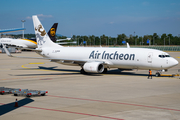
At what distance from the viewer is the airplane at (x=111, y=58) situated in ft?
103

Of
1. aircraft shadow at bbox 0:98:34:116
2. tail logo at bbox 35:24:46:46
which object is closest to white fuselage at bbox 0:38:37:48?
tail logo at bbox 35:24:46:46

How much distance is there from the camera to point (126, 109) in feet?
51.2

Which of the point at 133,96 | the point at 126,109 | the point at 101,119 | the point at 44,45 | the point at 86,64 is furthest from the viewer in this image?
the point at 44,45

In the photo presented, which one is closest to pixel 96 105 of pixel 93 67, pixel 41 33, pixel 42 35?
pixel 93 67

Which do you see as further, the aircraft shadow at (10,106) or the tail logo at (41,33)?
the tail logo at (41,33)

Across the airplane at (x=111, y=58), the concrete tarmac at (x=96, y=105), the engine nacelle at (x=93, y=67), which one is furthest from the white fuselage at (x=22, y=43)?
the concrete tarmac at (x=96, y=105)

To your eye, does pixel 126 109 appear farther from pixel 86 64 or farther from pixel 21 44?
pixel 21 44

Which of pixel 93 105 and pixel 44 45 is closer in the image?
pixel 93 105

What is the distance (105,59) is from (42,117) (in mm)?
22188

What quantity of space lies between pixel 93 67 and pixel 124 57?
4.47m

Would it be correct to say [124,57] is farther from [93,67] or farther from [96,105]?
[96,105]

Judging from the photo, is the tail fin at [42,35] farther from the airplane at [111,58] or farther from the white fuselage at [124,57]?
the white fuselage at [124,57]

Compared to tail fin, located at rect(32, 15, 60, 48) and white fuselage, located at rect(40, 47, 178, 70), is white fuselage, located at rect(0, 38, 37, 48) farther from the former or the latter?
white fuselage, located at rect(40, 47, 178, 70)

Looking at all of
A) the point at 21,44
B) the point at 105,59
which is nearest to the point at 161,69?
the point at 105,59
